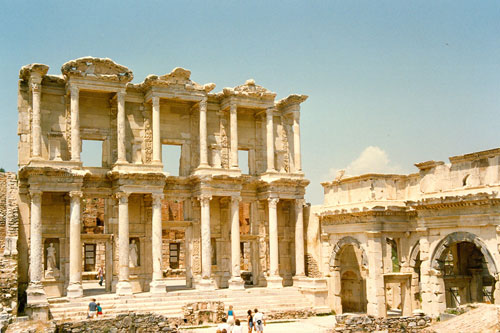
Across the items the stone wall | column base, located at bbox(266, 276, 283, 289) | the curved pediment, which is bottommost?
the stone wall

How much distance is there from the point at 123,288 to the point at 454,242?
13.5 meters

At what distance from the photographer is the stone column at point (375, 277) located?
73.7 feet

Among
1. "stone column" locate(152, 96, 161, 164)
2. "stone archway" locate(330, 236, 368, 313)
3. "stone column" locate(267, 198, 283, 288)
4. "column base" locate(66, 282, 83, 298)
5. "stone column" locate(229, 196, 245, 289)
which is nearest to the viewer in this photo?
"column base" locate(66, 282, 83, 298)

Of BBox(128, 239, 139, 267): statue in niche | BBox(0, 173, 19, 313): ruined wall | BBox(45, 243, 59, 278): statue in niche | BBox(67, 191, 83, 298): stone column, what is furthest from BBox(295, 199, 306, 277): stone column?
BBox(0, 173, 19, 313): ruined wall

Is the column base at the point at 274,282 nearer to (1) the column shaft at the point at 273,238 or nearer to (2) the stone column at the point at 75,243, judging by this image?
(1) the column shaft at the point at 273,238

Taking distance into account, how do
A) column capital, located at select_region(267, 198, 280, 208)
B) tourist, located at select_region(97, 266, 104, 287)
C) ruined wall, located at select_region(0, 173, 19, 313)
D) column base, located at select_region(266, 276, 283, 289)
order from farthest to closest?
tourist, located at select_region(97, 266, 104, 287)
column capital, located at select_region(267, 198, 280, 208)
column base, located at select_region(266, 276, 283, 289)
ruined wall, located at select_region(0, 173, 19, 313)

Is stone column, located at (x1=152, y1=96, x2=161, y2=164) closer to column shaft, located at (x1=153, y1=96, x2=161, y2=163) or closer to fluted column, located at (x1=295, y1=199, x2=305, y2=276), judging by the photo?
column shaft, located at (x1=153, y1=96, x2=161, y2=163)

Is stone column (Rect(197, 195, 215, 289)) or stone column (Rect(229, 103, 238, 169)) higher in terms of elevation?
stone column (Rect(229, 103, 238, 169))

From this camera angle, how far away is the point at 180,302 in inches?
1015

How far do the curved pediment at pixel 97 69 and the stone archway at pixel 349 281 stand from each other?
1221 centimetres

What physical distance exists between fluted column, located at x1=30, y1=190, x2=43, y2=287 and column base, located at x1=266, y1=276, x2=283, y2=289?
10.5m

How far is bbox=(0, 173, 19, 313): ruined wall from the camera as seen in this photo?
22.2m

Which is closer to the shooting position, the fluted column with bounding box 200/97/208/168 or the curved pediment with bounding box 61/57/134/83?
the curved pediment with bounding box 61/57/134/83

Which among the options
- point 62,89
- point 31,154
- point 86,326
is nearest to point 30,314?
point 86,326
